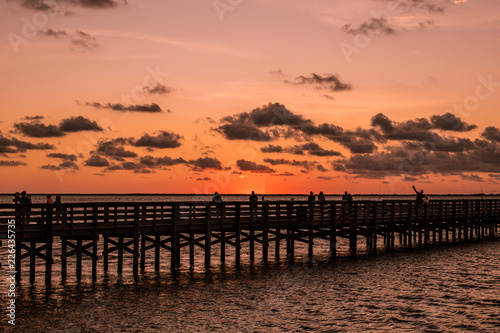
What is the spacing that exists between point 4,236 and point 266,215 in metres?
14.3

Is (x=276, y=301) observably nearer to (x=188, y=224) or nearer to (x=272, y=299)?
(x=272, y=299)

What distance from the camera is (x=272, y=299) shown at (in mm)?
22188

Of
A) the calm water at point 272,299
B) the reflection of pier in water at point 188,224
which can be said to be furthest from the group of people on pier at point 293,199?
the calm water at point 272,299

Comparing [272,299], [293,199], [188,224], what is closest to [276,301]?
[272,299]

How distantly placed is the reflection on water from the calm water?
1.3 inches

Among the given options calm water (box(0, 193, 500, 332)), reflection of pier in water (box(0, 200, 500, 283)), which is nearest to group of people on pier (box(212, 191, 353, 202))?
reflection of pier in water (box(0, 200, 500, 283))

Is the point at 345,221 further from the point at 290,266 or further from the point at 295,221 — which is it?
the point at 290,266

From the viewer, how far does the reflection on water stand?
59.7 feet

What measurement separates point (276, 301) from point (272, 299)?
41cm

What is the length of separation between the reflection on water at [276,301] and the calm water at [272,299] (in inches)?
1.3

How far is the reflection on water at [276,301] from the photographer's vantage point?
18.2 metres

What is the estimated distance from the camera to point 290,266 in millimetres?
31859

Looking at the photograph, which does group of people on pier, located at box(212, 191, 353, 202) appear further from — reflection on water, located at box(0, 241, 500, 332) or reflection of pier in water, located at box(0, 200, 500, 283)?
reflection on water, located at box(0, 241, 500, 332)

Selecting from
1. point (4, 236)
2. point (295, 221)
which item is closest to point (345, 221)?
point (295, 221)
